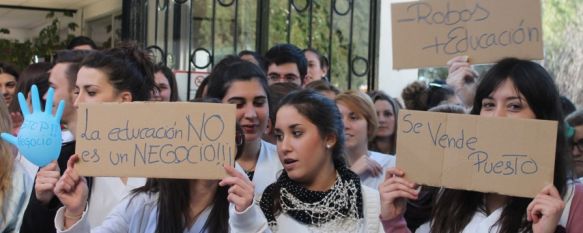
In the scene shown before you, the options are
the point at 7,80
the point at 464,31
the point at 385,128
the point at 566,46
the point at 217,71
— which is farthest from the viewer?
the point at 566,46

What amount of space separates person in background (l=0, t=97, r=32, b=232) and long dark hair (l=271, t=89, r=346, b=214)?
0.85m

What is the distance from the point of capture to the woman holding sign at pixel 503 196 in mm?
2715

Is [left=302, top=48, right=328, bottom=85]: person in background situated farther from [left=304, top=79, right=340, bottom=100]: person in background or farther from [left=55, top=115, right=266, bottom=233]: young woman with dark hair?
[left=55, top=115, right=266, bottom=233]: young woman with dark hair

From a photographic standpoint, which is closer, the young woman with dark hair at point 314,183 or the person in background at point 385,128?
the young woman with dark hair at point 314,183

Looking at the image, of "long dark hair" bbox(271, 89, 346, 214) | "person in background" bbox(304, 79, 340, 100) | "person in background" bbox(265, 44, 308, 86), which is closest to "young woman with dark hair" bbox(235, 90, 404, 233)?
"long dark hair" bbox(271, 89, 346, 214)

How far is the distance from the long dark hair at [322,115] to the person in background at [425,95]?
2.35 metres

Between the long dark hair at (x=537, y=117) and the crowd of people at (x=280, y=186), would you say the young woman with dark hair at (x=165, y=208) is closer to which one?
the crowd of people at (x=280, y=186)

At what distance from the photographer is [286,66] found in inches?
204

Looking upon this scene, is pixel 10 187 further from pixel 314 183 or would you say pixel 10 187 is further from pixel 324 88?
pixel 324 88

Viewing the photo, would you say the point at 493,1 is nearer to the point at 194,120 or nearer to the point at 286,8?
the point at 194,120

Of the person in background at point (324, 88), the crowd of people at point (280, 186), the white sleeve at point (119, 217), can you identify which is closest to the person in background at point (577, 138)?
the crowd of people at point (280, 186)

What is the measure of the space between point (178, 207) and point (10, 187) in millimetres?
565

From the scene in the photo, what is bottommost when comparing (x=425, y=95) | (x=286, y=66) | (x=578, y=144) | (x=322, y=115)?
(x=578, y=144)

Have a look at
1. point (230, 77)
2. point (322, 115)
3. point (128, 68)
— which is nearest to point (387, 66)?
point (230, 77)
